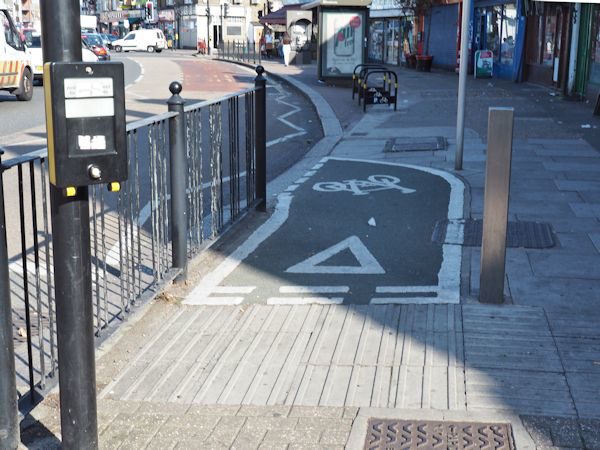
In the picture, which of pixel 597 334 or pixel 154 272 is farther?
pixel 154 272

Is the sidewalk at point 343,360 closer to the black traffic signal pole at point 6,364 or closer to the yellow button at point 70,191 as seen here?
the black traffic signal pole at point 6,364

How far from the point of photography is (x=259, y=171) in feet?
27.1

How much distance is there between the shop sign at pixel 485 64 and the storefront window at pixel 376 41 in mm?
18318

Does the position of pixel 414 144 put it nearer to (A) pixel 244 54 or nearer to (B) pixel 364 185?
(B) pixel 364 185

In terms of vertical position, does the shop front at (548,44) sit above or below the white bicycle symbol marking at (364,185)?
above

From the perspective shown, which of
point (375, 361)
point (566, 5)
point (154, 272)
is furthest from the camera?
point (566, 5)

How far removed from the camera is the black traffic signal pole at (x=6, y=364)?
129 inches

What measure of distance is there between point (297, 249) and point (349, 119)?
440 inches

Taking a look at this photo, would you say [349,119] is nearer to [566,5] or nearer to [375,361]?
[566,5]

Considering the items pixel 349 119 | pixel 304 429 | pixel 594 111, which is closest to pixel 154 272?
pixel 304 429

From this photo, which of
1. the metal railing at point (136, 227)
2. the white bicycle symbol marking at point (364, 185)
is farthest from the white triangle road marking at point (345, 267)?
the white bicycle symbol marking at point (364, 185)

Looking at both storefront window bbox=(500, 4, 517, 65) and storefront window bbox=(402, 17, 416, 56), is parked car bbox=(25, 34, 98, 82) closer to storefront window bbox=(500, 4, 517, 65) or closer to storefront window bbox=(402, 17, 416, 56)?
storefront window bbox=(500, 4, 517, 65)

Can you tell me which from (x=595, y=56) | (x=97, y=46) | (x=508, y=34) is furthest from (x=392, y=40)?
(x=595, y=56)

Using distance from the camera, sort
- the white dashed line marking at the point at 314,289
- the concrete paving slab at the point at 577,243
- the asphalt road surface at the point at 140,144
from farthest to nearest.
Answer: the concrete paving slab at the point at 577,243, the white dashed line marking at the point at 314,289, the asphalt road surface at the point at 140,144
